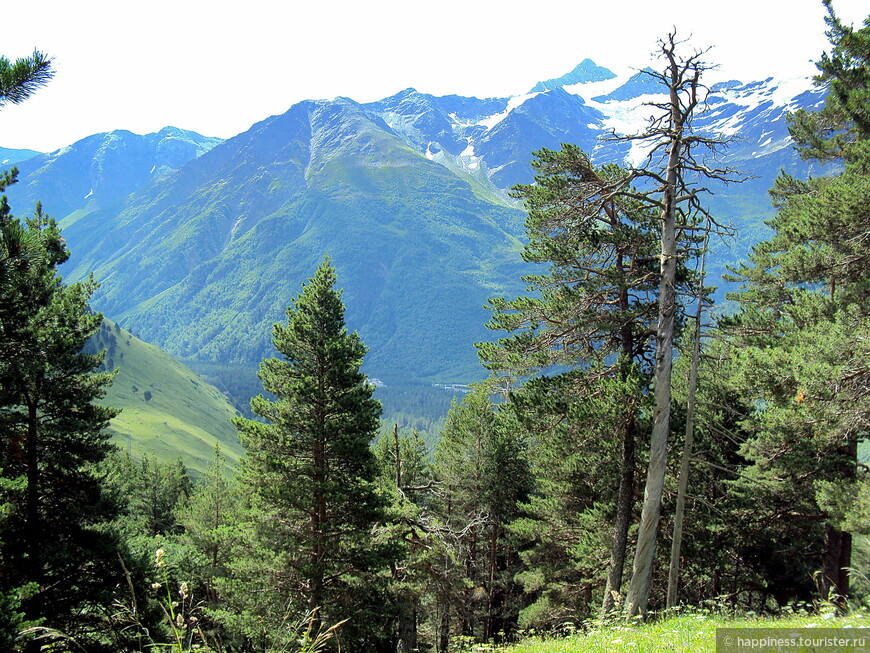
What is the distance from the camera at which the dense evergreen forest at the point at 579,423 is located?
35.5 feet

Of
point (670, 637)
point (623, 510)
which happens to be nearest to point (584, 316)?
point (623, 510)

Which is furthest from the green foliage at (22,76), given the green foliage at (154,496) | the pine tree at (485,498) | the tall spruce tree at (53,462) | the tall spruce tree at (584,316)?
the green foliage at (154,496)

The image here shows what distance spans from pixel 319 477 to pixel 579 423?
846 cm

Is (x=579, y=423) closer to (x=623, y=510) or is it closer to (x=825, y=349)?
(x=623, y=510)

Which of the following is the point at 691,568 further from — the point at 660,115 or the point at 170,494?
the point at 170,494

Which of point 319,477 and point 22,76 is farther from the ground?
point 22,76

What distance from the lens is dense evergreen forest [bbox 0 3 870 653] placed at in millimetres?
10820

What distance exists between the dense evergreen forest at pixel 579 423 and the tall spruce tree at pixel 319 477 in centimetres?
8

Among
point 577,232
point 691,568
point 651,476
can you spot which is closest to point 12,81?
point 577,232

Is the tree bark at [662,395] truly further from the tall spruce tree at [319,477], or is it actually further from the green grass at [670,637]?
the tall spruce tree at [319,477]

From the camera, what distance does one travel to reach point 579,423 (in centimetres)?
1217

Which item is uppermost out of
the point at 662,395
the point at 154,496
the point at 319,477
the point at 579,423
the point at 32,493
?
the point at 662,395

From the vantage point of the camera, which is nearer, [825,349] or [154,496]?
[825,349]

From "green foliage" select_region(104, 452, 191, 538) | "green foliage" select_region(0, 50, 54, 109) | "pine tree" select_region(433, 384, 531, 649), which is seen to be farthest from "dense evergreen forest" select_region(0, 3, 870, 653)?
"green foliage" select_region(104, 452, 191, 538)
